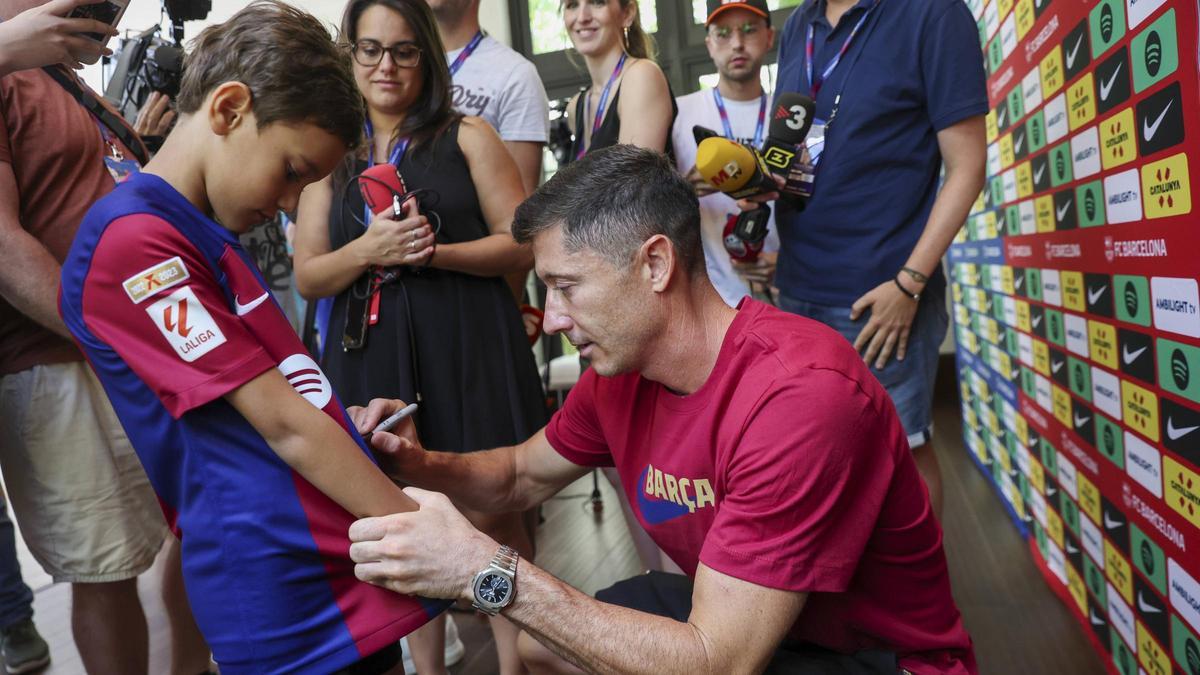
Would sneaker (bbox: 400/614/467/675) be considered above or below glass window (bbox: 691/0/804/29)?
below

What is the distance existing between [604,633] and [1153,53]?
117 centimetres

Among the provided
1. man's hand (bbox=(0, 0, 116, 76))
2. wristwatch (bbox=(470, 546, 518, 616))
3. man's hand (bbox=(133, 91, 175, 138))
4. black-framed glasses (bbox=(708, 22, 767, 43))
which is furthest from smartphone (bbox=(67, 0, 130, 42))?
black-framed glasses (bbox=(708, 22, 767, 43))

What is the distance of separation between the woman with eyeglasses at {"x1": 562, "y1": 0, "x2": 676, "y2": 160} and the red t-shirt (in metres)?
0.94

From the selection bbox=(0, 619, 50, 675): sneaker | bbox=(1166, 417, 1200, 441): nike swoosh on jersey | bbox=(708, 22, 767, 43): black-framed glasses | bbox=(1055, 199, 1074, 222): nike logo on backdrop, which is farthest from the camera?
bbox=(708, 22, 767, 43): black-framed glasses

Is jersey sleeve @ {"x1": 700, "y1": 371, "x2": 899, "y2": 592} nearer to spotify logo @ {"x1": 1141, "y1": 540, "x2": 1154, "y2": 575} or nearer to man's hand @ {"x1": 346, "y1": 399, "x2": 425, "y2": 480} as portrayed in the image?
man's hand @ {"x1": 346, "y1": 399, "x2": 425, "y2": 480}

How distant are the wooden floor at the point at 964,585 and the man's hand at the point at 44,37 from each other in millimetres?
1564

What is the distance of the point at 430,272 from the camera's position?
183 centimetres

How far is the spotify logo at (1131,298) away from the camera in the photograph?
1.59 metres

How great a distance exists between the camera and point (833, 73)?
1896 mm

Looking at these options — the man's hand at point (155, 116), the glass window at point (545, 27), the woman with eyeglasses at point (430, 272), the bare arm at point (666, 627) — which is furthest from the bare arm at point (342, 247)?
the glass window at point (545, 27)

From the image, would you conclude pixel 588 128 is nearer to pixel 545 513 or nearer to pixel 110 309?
pixel 110 309

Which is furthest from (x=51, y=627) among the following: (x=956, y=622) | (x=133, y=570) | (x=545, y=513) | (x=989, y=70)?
(x=989, y=70)

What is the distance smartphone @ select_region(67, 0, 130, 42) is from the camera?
150cm

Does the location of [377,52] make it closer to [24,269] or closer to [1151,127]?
[24,269]
